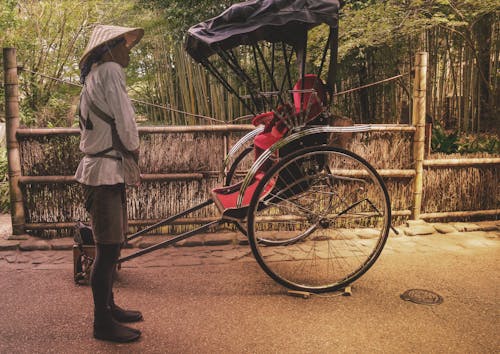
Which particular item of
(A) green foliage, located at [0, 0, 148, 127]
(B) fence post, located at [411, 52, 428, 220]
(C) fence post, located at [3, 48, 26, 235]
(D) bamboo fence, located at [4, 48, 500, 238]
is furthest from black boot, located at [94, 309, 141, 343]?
(A) green foliage, located at [0, 0, 148, 127]

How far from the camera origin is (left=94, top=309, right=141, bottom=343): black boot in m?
2.88

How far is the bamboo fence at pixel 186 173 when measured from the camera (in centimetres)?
495

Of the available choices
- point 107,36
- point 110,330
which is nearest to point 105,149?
point 107,36

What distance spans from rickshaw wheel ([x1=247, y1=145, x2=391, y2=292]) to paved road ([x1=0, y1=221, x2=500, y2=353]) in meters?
0.22

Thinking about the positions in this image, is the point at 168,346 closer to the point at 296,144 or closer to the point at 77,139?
the point at 296,144

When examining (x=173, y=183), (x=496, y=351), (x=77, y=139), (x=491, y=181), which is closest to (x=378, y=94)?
(x=491, y=181)

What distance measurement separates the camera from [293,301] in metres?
3.46

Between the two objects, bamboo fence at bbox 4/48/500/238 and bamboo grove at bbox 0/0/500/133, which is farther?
bamboo grove at bbox 0/0/500/133

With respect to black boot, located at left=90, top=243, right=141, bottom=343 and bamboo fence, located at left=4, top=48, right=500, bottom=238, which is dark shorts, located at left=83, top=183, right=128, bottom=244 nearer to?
black boot, located at left=90, top=243, right=141, bottom=343

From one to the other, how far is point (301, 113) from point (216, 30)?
937 mm

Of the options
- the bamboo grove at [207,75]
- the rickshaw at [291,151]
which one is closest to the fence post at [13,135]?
the rickshaw at [291,151]

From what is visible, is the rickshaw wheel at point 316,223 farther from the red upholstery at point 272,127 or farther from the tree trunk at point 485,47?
the tree trunk at point 485,47

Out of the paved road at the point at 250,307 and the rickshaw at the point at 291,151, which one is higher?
the rickshaw at the point at 291,151

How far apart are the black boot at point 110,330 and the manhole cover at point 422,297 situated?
2.00 metres
